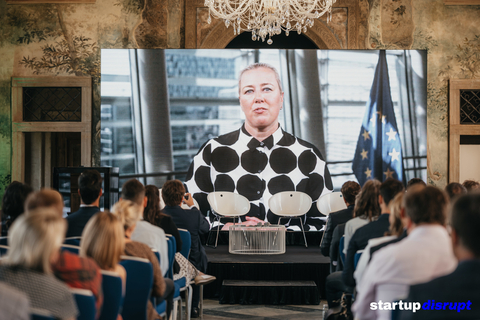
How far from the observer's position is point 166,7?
8.62 m

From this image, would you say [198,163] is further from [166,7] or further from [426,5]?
[426,5]

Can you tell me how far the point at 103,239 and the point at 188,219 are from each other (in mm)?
2651

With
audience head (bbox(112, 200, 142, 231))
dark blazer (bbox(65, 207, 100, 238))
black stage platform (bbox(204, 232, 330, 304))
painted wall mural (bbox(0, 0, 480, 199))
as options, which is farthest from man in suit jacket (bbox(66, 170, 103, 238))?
painted wall mural (bbox(0, 0, 480, 199))

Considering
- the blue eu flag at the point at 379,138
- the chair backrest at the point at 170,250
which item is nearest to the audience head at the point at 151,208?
the chair backrest at the point at 170,250

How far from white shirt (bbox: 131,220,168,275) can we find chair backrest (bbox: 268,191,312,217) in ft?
15.1

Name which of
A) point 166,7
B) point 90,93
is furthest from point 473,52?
point 90,93

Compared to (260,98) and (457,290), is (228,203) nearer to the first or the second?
(260,98)

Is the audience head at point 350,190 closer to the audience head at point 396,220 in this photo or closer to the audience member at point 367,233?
the audience member at point 367,233

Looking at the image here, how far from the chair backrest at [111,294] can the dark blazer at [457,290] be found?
130 centimetres

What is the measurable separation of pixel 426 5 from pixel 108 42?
5.66 m

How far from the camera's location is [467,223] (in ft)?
4.82

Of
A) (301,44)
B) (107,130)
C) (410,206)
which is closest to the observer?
(410,206)

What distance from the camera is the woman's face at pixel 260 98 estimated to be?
27.3ft

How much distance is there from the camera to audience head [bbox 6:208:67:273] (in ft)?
5.33
